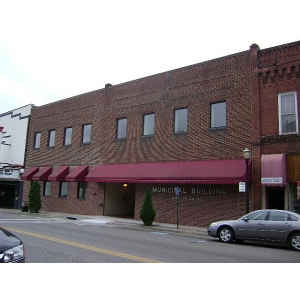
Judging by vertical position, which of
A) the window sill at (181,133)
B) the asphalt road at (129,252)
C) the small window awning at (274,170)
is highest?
the window sill at (181,133)

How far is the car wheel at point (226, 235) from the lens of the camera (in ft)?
45.8

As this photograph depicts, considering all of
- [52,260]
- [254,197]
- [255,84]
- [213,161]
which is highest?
[255,84]

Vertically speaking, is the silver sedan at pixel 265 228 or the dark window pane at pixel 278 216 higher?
the dark window pane at pixel 278 216

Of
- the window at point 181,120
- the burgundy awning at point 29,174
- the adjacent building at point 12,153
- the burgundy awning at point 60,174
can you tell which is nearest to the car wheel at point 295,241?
the window at point 181,120

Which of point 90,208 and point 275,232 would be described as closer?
point 275,232

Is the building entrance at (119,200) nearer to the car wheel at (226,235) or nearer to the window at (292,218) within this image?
the car wheel at (226,235)

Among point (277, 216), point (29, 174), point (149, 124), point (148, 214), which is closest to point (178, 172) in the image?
point (148, 214)

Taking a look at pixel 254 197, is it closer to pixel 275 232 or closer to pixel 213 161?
pixel 213 161

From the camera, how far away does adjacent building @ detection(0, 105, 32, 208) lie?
115 feet

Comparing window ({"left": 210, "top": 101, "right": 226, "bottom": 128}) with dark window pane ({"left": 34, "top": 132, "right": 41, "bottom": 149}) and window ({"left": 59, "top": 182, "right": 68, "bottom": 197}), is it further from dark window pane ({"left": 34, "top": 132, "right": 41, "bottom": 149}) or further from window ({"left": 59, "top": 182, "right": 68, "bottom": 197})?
dark window pane ({"left": 34, "top": 132, "right": 41, "bottom": 149})

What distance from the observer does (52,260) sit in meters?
8.61

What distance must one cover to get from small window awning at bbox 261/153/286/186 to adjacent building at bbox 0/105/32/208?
82.4 ft

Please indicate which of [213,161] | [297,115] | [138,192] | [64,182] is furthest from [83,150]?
[297,115]

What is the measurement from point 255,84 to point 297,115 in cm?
300
